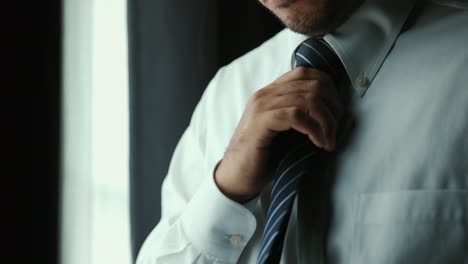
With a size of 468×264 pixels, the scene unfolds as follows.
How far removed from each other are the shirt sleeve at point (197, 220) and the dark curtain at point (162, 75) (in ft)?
0.44

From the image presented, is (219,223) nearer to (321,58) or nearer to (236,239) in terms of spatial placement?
(236,239)

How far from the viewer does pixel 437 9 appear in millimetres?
862

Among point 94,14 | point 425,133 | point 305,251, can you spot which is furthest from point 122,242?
point 425,133

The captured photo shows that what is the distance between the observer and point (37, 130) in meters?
1.02

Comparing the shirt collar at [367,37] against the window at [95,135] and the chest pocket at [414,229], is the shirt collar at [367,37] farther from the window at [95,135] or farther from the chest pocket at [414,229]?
the window at [95,135]

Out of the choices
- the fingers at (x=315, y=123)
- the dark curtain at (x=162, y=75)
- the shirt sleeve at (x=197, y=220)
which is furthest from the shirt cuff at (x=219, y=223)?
the dark curtain at (x=162, y=75)

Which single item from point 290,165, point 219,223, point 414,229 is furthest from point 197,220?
point 414,229

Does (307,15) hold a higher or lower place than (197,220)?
higher

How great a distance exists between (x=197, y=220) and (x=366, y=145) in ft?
0.85

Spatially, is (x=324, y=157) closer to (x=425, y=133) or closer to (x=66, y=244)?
(x=425, y=133)

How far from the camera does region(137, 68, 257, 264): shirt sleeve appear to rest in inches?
35.3

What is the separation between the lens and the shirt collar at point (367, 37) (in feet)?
2.72

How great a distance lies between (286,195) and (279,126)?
0.26 feet

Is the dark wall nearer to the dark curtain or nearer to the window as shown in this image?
the window
